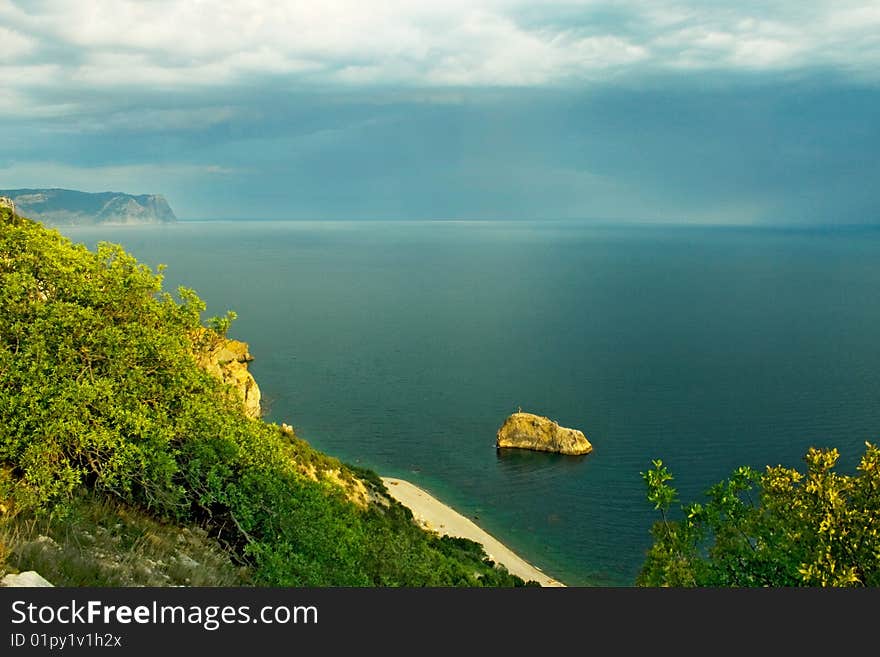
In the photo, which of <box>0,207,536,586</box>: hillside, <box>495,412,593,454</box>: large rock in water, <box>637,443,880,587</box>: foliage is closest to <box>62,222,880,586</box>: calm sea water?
<box>495,412,593,454</box>: large rock in water

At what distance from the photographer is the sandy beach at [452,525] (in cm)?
5253

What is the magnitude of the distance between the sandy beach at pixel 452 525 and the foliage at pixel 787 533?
3333 centimetres

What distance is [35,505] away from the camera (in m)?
15.8

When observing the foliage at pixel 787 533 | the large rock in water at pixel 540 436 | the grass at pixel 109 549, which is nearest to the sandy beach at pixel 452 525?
the large rock in water at pixel 540 436

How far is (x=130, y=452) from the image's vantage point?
17.5 metres

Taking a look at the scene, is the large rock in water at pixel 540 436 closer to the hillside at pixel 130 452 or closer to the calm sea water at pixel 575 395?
the calm sea water at pixel 575 395

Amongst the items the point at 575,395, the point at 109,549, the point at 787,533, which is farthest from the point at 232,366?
the point at 575,395

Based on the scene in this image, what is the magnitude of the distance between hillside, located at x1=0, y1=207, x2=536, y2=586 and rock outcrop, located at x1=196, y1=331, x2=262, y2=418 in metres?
2.73

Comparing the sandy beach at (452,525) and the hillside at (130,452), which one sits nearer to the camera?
the hillside at (130,452)

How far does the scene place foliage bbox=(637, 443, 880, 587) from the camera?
15000 millimetres

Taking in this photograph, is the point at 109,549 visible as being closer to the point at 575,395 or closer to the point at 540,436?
the point at 540,436

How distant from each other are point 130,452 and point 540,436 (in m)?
64.3

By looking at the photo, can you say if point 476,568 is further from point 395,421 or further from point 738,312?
point 738,312

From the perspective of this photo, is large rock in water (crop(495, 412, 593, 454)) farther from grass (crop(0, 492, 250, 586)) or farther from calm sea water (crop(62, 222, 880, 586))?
grass (crop(0, 492, 250, 586))
